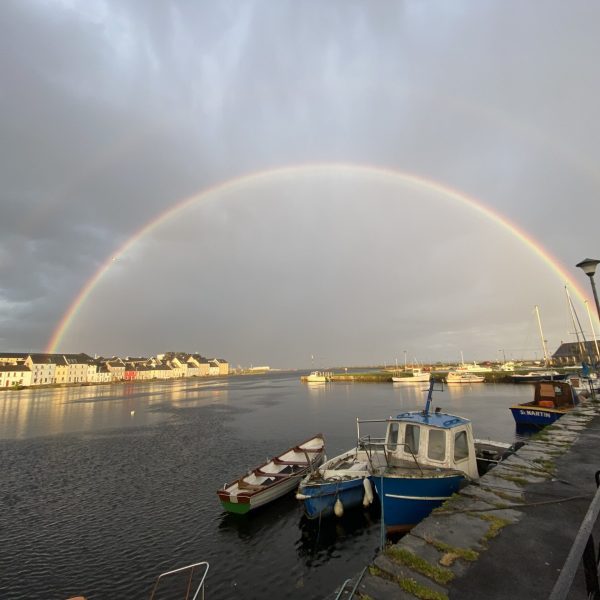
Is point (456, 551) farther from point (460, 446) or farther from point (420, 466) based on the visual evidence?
point (460, 446)

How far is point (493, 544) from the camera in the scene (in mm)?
8258

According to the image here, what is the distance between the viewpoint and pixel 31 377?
166 meters

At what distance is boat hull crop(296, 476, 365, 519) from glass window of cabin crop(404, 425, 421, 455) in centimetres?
452

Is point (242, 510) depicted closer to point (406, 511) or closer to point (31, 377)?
point (406, 511)

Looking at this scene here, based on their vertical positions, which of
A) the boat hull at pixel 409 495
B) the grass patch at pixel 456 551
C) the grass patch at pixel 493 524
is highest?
the grass patch at pixel 493 524

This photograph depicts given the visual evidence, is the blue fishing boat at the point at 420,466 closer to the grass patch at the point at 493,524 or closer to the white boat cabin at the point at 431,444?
the white boat cabin at the point at 431,444

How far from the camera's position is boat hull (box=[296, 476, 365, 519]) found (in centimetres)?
1866

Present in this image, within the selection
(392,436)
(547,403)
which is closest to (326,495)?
(392,436)

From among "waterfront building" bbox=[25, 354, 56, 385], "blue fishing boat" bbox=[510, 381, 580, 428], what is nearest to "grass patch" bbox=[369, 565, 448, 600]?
"blue fishing boat" bbox=[510, 381, 580, 428]

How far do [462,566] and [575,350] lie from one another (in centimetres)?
17269

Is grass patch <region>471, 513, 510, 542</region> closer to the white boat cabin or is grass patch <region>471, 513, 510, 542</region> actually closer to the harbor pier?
the harbor pier

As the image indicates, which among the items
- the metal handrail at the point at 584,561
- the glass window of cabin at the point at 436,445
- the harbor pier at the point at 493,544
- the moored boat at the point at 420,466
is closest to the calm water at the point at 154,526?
the moored boat at the point at 420,466

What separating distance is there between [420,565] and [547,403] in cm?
3435

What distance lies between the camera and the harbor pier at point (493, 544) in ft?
22.4
